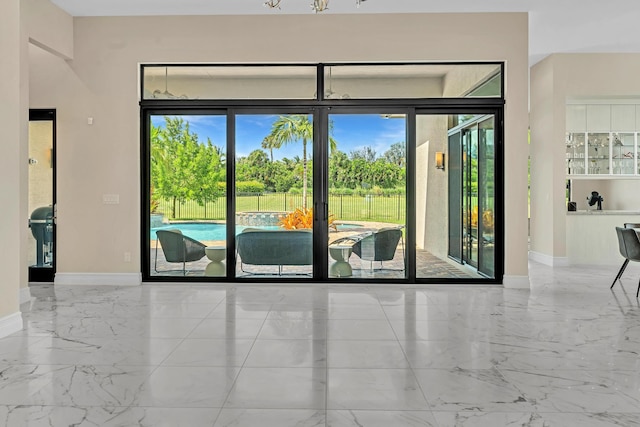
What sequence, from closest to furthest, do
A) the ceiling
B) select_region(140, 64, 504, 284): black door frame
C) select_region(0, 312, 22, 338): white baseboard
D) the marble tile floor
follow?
1. the marble tile floor
2. select_region(0, 312, 22, 338): white baseboard
3. the ceiling
4. select_region(140, 64, 504, 284): black door frame

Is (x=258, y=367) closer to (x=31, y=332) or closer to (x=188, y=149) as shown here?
(x=31, y=332)

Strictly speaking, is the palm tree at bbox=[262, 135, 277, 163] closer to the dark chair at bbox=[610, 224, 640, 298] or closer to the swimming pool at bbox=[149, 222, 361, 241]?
the swimming pool at bbox=[149, 222, 361, 241]

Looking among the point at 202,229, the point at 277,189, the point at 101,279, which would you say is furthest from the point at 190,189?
the point at 101,279

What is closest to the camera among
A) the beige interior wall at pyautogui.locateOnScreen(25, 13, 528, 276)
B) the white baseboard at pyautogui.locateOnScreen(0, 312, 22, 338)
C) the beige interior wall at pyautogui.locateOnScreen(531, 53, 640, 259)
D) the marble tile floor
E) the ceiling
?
the marble tile floor

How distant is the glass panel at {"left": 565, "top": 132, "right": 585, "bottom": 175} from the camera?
905cm

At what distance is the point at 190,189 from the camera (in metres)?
6.73

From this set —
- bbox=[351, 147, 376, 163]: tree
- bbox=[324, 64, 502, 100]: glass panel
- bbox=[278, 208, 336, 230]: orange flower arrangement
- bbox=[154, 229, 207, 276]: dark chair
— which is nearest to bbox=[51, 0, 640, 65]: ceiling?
bbox=[324, 64, 502, 100]: glass panel

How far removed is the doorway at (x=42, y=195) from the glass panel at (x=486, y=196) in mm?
5676

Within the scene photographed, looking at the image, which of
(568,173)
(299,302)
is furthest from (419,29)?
(568,173)

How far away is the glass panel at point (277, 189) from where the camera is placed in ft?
21.8

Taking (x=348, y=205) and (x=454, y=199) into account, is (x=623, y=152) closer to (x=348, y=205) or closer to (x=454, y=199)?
(x=454, y=199)

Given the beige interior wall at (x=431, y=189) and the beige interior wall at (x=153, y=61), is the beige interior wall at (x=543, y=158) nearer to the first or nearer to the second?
the beige interior wall at (x=153, y=61)

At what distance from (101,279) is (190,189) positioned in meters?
1.65

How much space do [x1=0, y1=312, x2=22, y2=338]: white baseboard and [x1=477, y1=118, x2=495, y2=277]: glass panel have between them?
530cm
